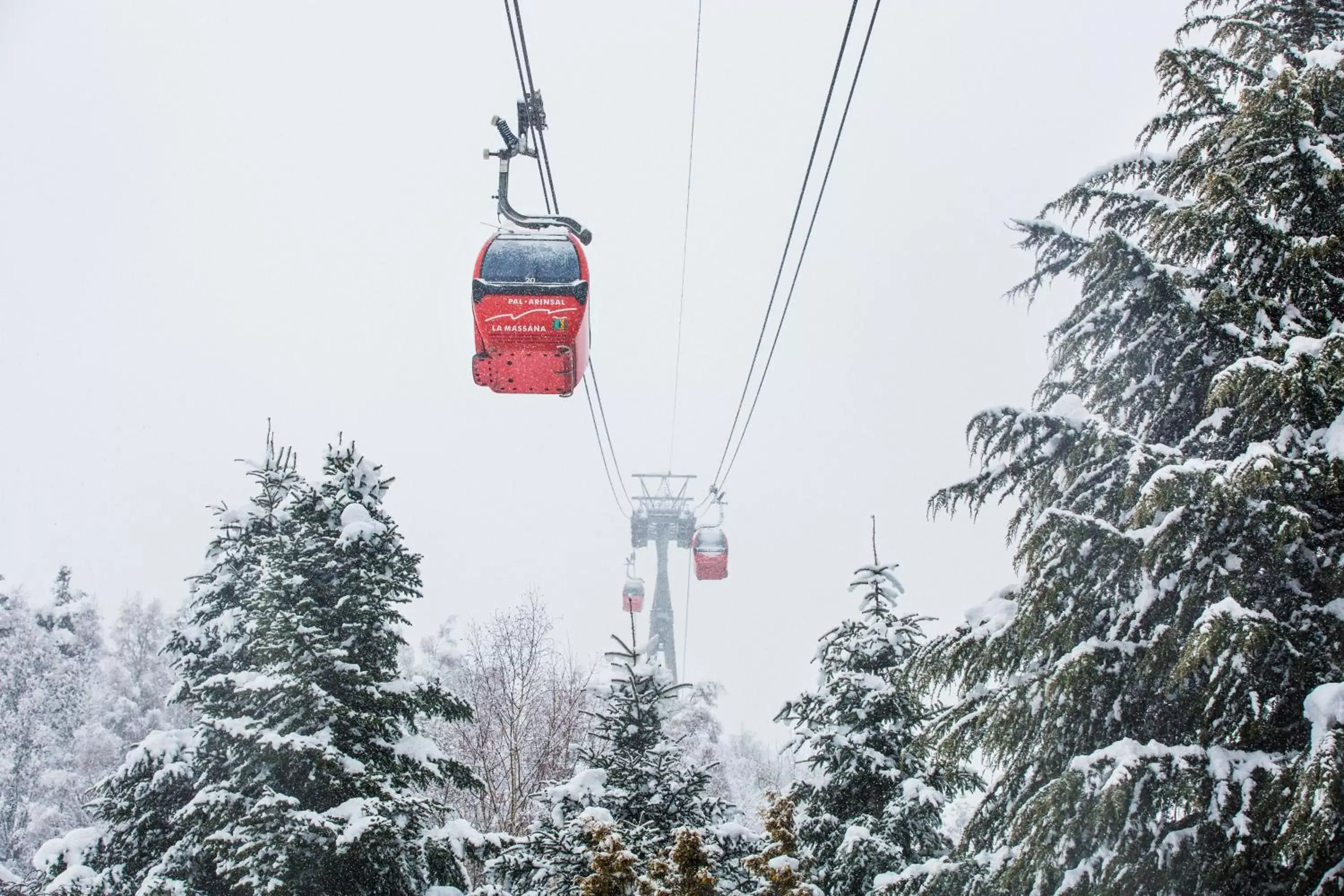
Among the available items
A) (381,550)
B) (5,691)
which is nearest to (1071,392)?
(381,550)

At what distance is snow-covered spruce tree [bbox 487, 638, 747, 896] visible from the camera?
8539mm

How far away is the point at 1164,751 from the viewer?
4.66 meters

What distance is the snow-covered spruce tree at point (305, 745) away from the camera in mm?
8062

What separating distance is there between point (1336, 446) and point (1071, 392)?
1.98m

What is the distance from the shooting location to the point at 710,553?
37.6 m

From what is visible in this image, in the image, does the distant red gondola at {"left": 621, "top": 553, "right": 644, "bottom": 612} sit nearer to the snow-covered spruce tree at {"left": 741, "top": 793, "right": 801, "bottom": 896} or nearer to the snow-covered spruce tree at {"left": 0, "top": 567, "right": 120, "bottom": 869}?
the snow-covered spruce tree at {"left": 0, "top": 567, "right": 120, "bottom": 869}

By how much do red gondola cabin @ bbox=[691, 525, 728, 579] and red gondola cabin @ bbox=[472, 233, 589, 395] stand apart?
89.1ft

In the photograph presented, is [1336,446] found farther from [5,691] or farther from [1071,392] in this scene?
[5,691]

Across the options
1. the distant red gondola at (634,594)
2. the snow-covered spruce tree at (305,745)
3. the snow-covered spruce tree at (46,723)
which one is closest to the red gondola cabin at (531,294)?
the snow-covered spruce tree at (305,745)

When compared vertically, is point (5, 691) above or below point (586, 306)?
below

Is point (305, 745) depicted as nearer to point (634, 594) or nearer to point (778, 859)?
point (778, 859)

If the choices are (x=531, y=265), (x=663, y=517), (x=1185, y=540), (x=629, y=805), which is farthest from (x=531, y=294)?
(x=663, y=517)

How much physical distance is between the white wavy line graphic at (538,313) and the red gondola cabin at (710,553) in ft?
90.2

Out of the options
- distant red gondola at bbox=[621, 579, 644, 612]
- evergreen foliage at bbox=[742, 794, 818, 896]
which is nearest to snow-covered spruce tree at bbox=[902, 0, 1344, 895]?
evergreen foliage at bbox=[742, 794, 818, 896]
